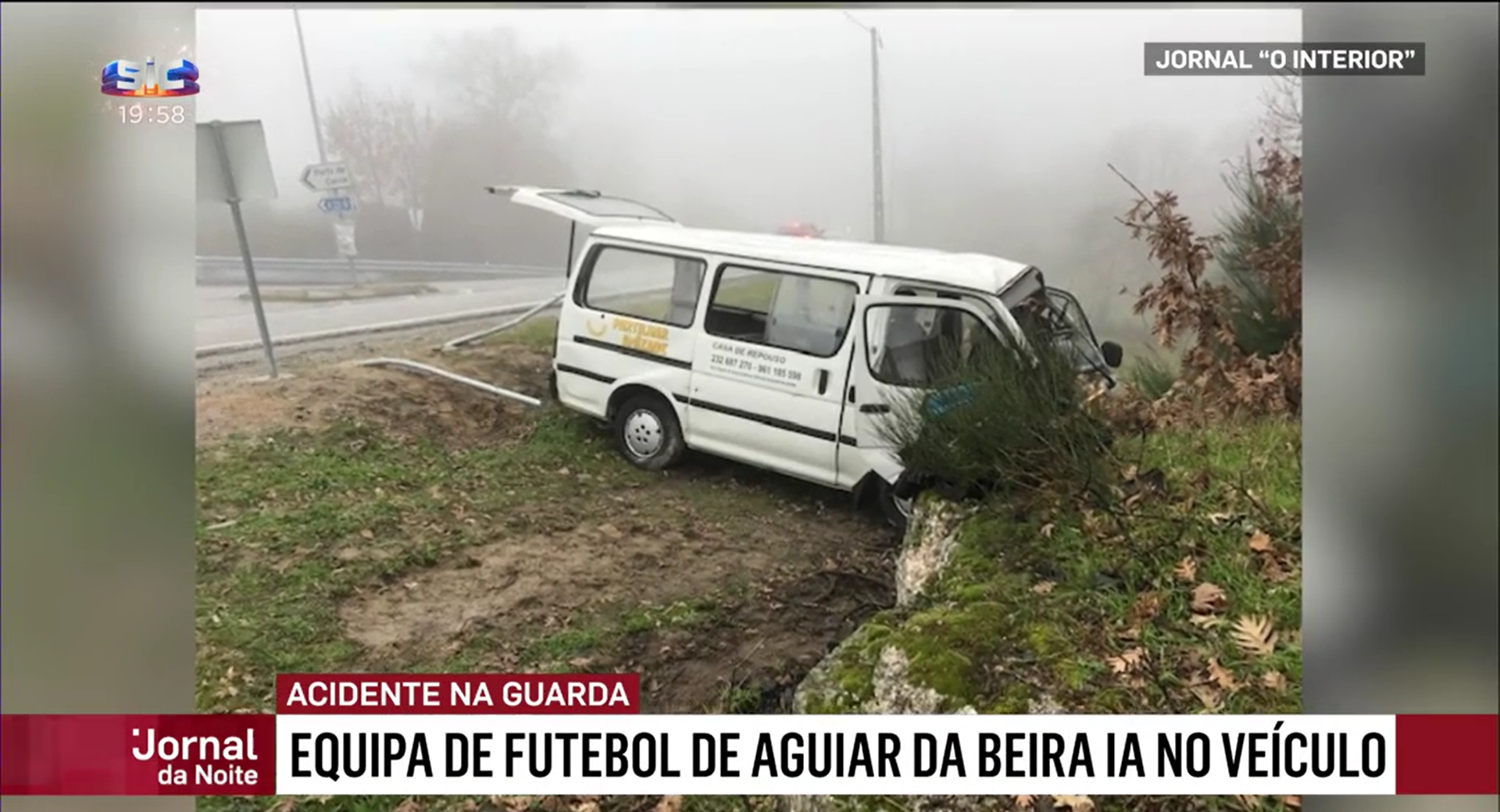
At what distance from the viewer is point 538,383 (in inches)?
117

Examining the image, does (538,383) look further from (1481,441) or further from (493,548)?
(1481,441)

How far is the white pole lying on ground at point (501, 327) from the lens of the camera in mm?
2861

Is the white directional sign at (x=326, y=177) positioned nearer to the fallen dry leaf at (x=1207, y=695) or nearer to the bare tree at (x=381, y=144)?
the bare tree at (x=381, y=144)

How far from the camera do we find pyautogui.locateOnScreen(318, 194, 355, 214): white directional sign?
266cm

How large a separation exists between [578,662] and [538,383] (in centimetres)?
97

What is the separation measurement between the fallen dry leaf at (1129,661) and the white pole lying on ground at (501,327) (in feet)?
6.89

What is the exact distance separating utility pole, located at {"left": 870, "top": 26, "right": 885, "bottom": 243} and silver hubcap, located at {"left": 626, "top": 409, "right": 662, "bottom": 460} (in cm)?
100

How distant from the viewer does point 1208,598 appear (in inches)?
95.3

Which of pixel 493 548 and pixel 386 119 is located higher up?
pixel 386 119

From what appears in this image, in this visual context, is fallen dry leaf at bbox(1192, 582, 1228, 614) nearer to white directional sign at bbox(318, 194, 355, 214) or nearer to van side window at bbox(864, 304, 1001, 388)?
van side window at bbox(864, 304, 1001, 388)

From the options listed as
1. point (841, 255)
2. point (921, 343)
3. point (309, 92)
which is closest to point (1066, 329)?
point (921, 343)

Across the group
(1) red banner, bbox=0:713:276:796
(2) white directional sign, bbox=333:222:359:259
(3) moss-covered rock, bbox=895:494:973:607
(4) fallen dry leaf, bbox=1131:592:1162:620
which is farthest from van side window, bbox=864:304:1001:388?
(1) red banner, bbox=0:713:276:796

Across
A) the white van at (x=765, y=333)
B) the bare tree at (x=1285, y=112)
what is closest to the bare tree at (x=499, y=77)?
A: the white van at (x=765, y=333)

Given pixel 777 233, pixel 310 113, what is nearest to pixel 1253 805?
pixel 777 233
